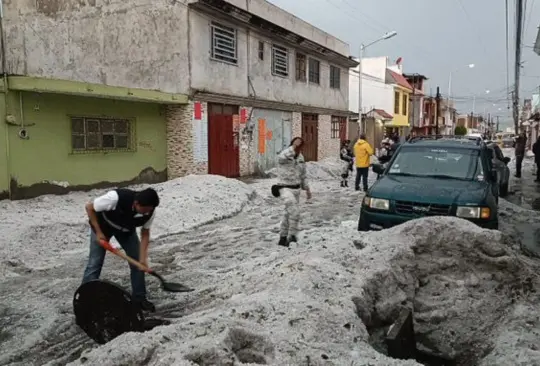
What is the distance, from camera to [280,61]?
2066cm

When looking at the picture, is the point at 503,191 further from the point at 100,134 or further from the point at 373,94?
the point at 373,94

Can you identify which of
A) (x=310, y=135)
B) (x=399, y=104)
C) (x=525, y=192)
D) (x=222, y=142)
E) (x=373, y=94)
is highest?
(x=373, y=94)

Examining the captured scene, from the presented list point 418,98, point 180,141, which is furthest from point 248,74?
point 418,98

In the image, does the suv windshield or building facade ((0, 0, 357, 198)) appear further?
building facade ((0, 0, 357, 198))

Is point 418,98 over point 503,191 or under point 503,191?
over

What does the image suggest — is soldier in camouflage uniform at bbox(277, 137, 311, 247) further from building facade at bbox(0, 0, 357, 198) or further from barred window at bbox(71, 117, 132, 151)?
barred window at bbox(71, 117, 132, 151)

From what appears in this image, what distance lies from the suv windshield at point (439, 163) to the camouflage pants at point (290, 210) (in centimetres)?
182

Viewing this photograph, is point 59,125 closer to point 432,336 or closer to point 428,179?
point 428,179

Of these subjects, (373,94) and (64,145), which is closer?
(64,145)

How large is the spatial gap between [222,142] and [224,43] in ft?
11.1

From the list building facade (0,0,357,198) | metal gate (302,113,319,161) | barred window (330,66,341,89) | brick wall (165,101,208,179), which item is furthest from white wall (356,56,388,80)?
brick wall (165,101,208,179)

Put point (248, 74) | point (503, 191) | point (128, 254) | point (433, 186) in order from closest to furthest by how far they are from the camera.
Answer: point (128, 254) < point (433, 186) < point (503, 191) < point (248, 74)

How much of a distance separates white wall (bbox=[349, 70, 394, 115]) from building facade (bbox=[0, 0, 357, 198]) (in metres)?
23.4

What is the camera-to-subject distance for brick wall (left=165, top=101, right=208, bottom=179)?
48.5 feet
